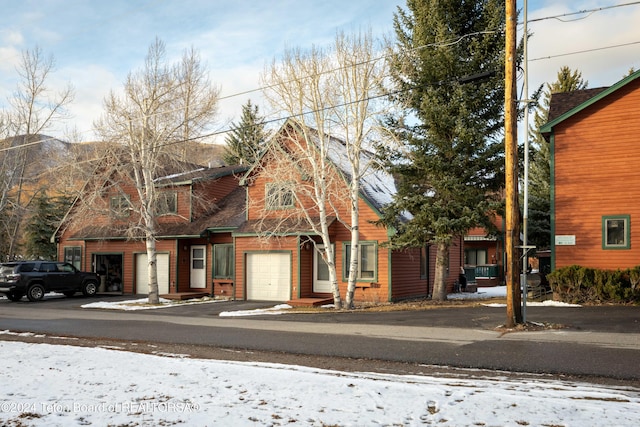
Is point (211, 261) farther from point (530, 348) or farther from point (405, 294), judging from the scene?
point (530, 348)

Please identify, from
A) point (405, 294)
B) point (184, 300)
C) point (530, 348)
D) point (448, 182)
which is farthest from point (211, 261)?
point (530, 348)

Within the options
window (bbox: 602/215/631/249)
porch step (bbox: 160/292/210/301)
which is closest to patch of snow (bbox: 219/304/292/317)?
porch step (bbox: 160/292/210/301)

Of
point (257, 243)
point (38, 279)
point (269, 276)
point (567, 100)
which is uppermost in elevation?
point (567, 100)

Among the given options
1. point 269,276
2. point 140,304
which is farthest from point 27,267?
point 269,276

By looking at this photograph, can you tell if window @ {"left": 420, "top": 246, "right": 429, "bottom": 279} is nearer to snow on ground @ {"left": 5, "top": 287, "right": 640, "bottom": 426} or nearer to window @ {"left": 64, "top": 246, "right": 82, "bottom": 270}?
snow on ground @ {"left": 5, "top": 287, "right": 640, "bottom": 426}

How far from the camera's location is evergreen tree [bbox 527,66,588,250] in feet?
99.5

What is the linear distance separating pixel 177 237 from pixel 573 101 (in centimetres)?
1919

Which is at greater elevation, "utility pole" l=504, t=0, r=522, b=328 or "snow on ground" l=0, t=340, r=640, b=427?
"utility pole" l=504, t=0, r=522, b=328

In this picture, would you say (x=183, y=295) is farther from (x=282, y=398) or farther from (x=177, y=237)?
(x=282, y=398)

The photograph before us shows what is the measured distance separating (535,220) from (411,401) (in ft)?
85.5

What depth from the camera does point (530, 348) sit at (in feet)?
37.2

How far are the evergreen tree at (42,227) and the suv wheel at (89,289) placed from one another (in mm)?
15983

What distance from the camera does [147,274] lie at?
31.1m

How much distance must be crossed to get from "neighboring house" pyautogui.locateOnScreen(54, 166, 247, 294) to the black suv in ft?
7.68
